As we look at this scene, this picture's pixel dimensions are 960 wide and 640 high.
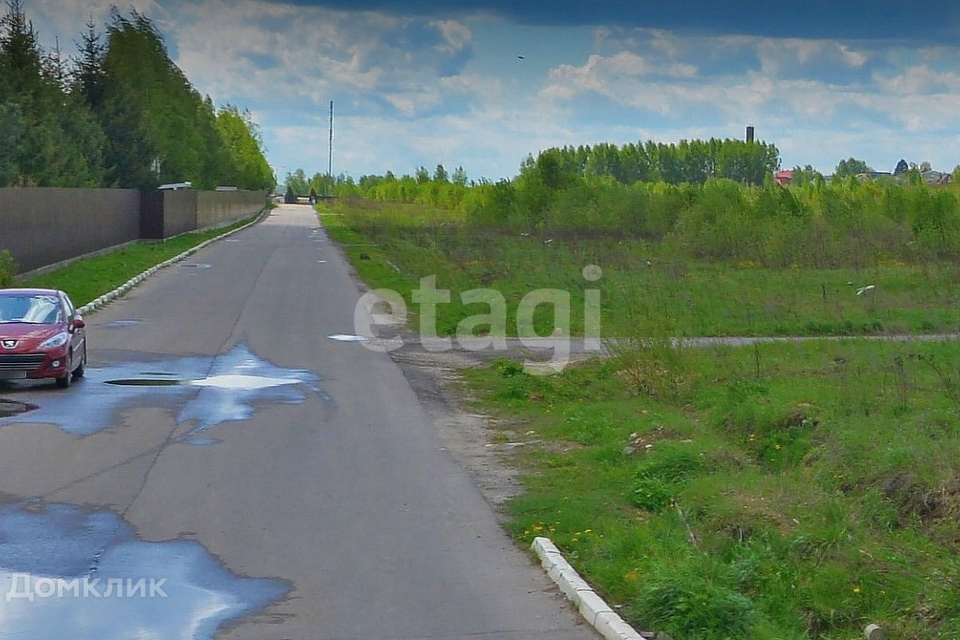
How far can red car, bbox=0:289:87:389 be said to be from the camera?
16062 millimetres

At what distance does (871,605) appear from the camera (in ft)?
24.7

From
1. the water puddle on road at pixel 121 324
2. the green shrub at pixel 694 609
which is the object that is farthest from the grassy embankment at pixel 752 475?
the water puddle on road at pixel 121 324

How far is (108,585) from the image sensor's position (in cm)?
771

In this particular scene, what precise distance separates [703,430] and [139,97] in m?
52.0

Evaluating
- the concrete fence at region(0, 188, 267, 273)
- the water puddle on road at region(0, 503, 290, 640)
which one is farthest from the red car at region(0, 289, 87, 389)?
the concrete fence at region(0, 188, 267, 273)

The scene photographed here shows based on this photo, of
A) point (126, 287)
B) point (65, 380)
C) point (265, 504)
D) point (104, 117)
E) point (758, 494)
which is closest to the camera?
point (758, 494)

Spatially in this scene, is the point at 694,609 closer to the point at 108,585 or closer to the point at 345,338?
the point at 108,585

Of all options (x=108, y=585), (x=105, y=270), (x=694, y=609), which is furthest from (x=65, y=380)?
(x=105, y=270)

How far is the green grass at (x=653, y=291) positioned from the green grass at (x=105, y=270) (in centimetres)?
756

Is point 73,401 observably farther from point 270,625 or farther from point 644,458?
point 270,625

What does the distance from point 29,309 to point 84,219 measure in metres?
24.5

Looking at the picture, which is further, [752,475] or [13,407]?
[13,407]

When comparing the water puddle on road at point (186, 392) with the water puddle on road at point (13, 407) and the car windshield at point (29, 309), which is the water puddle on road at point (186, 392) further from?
the car windshield at point (29, 309)

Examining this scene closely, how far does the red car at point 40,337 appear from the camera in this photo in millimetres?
16062
